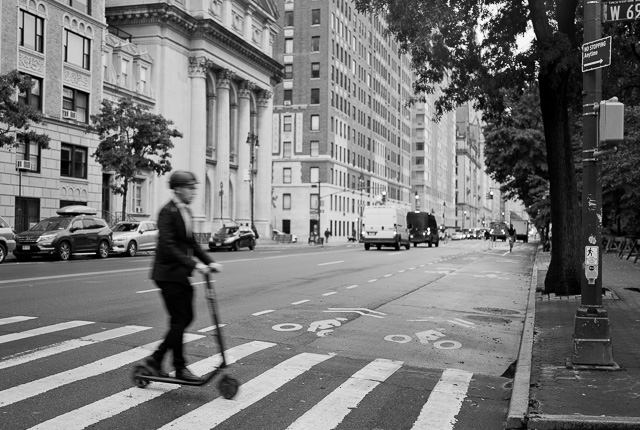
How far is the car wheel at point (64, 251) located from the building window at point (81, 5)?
1815 centimetres

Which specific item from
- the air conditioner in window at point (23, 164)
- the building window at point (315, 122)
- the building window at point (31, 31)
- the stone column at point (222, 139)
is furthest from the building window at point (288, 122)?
the air conditioner in window at point (23, 164)

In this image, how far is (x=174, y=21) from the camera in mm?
53656

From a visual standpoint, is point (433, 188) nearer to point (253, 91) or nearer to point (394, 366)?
point (253, 91)

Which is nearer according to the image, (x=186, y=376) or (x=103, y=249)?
(x=186, y=376)

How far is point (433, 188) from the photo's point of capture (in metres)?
152

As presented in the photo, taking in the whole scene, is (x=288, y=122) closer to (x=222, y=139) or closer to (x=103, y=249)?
(x=222, y=139)

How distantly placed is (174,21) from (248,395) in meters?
51.0

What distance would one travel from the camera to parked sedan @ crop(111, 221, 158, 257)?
33.5m

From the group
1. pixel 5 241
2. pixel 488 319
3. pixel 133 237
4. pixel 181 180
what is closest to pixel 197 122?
pixel 133 237

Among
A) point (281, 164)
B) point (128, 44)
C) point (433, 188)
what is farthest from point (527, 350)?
point (433, 188)

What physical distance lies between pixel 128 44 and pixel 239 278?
35.5m

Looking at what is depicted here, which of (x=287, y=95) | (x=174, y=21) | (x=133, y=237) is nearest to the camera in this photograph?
(x=133, y=237)

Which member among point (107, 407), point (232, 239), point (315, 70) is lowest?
point (107, 407)

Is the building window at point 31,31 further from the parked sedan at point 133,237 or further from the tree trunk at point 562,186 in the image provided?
the tree trunk at point 562,186
